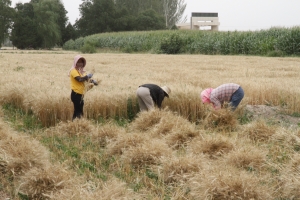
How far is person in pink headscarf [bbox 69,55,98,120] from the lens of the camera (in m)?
6.35

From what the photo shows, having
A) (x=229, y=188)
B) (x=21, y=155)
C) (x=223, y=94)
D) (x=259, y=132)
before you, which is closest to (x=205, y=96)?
(x=223, y=94)

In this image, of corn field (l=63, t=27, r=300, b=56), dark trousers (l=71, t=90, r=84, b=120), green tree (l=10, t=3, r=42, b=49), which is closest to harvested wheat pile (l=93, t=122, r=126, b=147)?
dark trousers (l=71, t=90, r=84, b=120)

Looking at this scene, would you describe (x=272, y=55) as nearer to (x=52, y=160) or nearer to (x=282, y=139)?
(x=282, y=139)

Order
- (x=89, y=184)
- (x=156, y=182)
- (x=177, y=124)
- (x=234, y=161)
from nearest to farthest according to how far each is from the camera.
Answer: (x=89, y=184)
(x=156, y=182)
(x=234, y=161)
(x=177, y=124)

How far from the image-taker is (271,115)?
7.12m

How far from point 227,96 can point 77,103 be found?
2.93 metres

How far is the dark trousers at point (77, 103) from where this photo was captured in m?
6.46

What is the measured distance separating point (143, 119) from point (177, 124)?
0.72m

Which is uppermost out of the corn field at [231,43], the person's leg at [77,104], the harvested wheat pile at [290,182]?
the corn field at [231,43]

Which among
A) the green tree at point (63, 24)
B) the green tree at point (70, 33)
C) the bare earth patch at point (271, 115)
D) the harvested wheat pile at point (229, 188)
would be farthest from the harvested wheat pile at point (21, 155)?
the green tree at point (70, 33)

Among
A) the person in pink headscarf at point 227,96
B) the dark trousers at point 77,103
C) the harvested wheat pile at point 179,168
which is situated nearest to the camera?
the harvested wheat pile at point 179,168

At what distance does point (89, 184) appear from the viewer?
3.63m

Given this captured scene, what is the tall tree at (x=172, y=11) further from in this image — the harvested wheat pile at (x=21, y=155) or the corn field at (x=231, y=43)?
the harvested wheat pile at (x=21, y=155)

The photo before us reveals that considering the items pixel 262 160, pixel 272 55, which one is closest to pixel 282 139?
pixel 262 160
